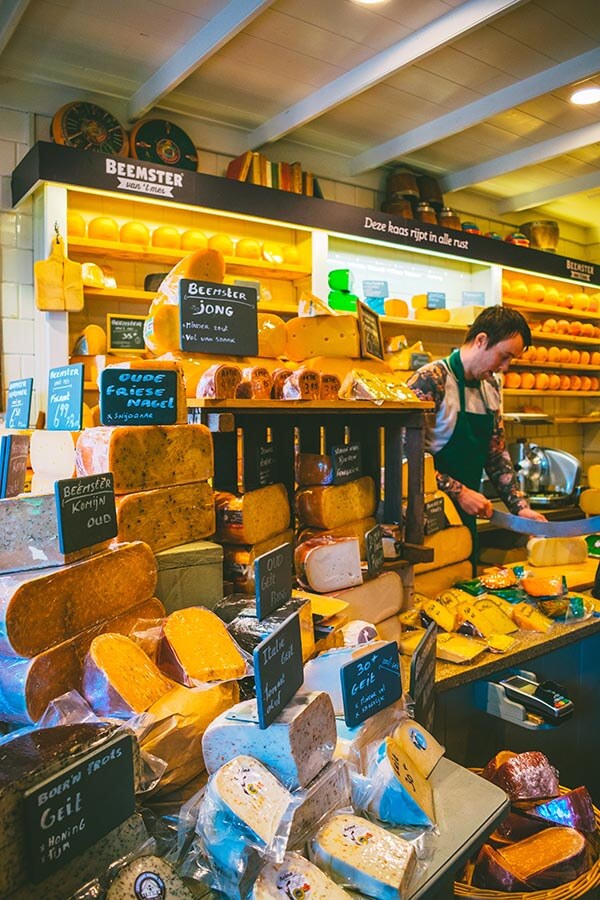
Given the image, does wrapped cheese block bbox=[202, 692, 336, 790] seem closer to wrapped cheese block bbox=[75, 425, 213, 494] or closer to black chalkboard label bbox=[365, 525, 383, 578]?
wrapped cheese block bbox=[75, 425, 213, 494]

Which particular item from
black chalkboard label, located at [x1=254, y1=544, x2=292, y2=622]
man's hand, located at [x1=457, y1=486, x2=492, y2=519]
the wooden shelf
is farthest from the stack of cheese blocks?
the wooden shelf

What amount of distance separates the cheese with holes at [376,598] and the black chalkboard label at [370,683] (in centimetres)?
60

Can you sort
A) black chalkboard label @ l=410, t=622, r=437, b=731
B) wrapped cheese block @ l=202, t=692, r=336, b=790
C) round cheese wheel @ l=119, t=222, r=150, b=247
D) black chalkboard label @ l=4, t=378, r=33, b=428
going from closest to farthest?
wrapped cheese block @ l=202, t=692, r=336, b=790
black chalkboard label @ l=410, t=622, r=437, b=731
black chalkboard label @ l=4, t=378, r=33, b=428
round cheese wheel @ l=119, t=222, r=150, b=247

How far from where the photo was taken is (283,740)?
39.9 inches

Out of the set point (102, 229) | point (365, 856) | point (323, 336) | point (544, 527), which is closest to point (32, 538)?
point (365, 856)

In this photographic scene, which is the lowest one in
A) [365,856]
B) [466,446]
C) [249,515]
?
[365,856]

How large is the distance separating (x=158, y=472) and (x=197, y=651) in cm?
46

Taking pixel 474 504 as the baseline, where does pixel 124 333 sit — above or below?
above

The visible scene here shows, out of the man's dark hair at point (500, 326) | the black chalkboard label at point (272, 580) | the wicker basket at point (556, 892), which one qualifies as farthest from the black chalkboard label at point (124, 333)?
the wicker basket at point (556, 892)

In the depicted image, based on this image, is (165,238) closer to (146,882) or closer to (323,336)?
(323,336)

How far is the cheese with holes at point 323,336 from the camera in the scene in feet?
7.40

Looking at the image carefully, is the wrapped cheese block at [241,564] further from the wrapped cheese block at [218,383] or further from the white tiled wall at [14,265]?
the white tiled wall at [14,265]

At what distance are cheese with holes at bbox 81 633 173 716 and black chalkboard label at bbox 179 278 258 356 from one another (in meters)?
0.92

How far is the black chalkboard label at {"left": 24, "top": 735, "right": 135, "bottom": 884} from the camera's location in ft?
2.56
